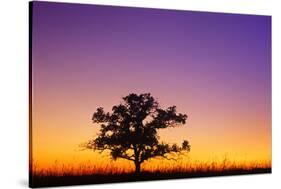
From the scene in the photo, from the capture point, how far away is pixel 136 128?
8664mm

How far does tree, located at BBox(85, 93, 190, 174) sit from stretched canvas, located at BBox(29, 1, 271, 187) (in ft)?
0.03

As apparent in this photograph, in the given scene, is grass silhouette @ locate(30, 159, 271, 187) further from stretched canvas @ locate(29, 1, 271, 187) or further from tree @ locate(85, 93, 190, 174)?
tree @ locate(85, 93, 190, 174)

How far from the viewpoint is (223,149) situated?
910cm

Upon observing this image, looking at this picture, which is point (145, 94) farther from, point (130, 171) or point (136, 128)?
point (130, 171)

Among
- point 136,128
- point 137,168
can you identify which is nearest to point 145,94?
point 136,128

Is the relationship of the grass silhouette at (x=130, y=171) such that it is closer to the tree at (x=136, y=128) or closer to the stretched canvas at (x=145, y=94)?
the stretched canvas at (x=145, y=94)

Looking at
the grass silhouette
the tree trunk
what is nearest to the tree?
the tree trunk

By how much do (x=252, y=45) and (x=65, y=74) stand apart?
7.23 ft

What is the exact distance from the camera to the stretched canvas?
826cm

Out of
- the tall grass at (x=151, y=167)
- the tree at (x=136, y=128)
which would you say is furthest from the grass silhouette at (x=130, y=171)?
the tree at (x=136, y=128)

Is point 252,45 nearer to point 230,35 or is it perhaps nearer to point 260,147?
point 230,35

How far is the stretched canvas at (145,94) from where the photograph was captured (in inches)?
325

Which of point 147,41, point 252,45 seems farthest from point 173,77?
point 252,45

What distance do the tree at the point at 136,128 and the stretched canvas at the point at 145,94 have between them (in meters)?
0.01
